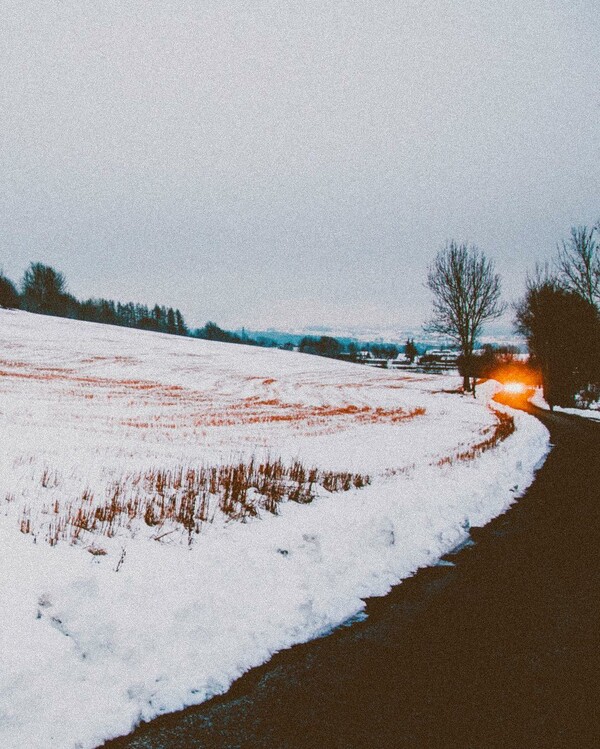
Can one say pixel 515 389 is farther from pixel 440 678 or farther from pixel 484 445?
pixel 440 678

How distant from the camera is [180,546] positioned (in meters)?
5.45

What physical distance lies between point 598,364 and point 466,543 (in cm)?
3818

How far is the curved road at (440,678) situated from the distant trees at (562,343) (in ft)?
121

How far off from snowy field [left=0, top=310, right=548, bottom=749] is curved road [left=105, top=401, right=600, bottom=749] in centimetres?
28

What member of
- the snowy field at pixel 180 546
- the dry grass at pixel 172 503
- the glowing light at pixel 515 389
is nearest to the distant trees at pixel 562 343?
the glowing light at pixel 515 389

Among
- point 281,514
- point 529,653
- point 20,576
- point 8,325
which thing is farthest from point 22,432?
point 8,325

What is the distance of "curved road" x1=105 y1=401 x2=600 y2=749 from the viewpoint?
3.12 m

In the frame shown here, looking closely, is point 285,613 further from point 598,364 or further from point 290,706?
point 598,364

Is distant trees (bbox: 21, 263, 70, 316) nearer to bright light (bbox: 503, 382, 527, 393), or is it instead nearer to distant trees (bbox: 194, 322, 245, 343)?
distant trees (bbox: 194, 322, 245, 343)

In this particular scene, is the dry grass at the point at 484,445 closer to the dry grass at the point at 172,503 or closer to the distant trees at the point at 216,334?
the dry grass at the point at 172,503

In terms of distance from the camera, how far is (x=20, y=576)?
13.7 ft

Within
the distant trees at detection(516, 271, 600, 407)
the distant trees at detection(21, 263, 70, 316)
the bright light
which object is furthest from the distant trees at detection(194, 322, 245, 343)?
the distant trees at detection(516, 271, 600, 407)

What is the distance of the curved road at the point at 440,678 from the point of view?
3.12m

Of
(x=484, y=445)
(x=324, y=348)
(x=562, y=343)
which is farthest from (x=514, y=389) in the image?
(x=324, y=348)
